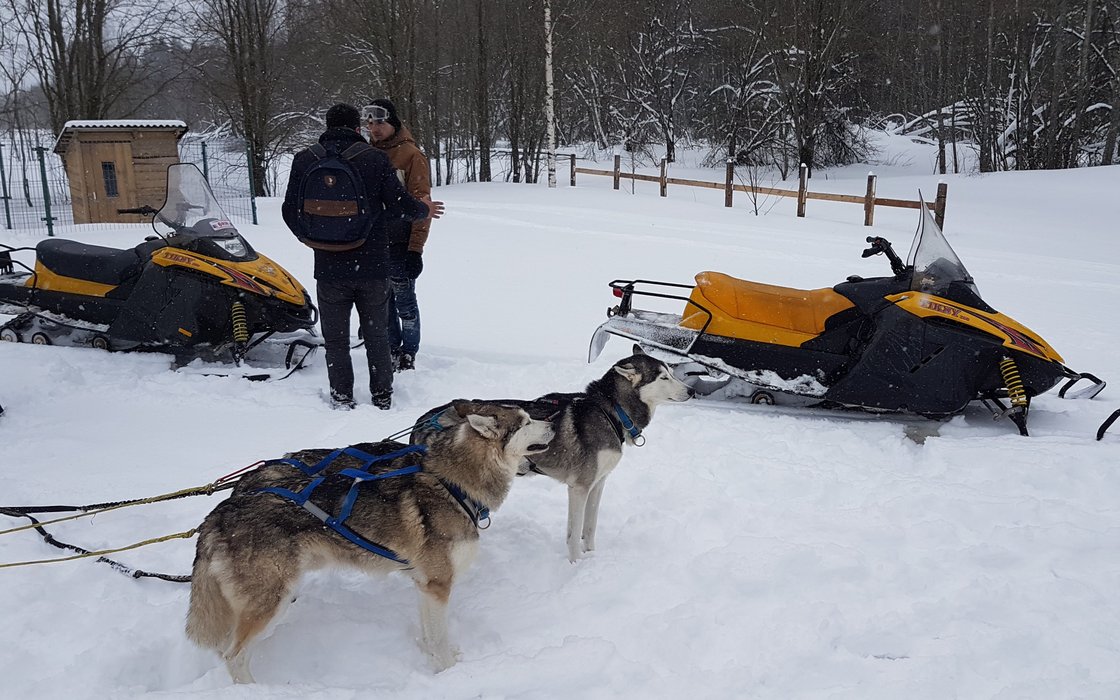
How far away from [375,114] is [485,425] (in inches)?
150

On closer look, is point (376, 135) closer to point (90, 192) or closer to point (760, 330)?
point (760, 330)

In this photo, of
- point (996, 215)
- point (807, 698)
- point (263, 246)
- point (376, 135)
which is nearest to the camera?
point (807, 698)

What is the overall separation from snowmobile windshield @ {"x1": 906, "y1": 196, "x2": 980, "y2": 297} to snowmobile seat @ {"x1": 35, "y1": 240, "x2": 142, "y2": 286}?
6.29 m

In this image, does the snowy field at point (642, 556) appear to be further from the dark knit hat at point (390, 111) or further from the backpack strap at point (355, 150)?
the dark knit hat at point (390, 111)

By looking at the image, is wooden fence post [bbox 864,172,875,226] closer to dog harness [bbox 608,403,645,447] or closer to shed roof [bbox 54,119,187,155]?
dog harness [bbox 608,403,645,447]

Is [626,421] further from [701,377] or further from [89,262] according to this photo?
[89,262]

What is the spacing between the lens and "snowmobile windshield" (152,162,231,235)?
256 inches

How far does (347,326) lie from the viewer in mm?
5676

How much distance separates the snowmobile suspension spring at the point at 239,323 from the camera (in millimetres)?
6242

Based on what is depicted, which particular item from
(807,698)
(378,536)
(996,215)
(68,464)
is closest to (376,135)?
(68,464)

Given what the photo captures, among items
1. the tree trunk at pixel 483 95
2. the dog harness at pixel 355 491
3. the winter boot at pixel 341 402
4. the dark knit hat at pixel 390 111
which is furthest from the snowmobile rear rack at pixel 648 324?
the tree trunk at pixel 483 95

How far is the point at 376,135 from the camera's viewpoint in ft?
20.1

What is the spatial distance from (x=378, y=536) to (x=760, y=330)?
139 inches

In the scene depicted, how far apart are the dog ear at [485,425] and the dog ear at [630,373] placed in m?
1.15
